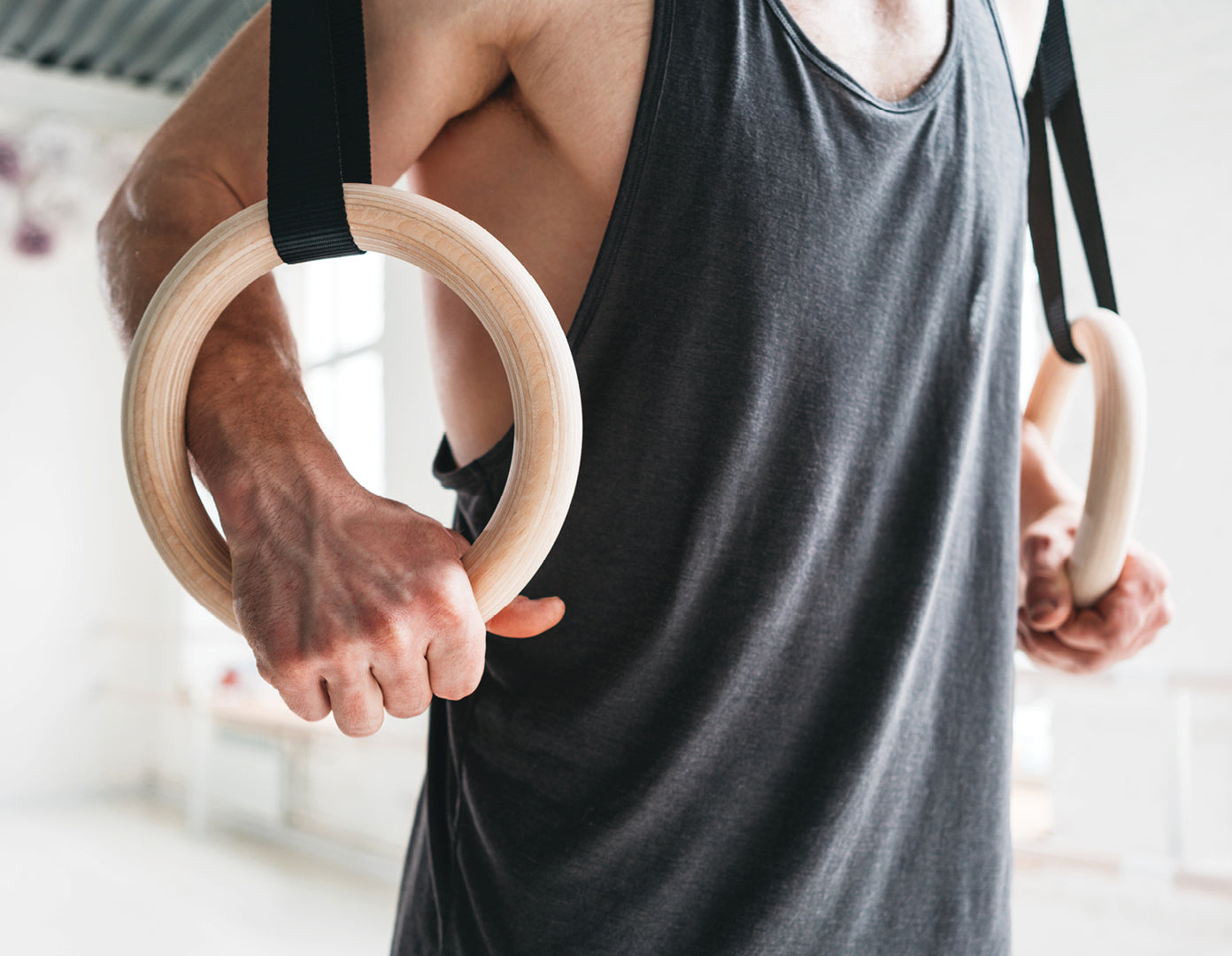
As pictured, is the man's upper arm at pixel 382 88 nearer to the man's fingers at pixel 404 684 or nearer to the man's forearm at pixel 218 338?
the man's forearm at pixel 218 338

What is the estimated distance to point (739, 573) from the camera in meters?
0.56

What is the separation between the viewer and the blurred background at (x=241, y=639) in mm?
2971

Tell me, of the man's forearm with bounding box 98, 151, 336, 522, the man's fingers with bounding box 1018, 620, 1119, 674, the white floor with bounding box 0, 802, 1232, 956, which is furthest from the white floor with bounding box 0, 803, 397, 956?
the man's forearm with bounding box 98, 151, 336, 522

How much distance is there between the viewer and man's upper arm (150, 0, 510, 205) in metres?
0.50

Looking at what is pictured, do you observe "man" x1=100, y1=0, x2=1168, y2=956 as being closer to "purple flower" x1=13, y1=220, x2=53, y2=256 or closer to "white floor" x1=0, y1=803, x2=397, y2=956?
"white floor" x1=0, y1=803, x2=397, y2=956

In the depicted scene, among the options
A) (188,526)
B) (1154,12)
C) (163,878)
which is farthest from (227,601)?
(163,878)

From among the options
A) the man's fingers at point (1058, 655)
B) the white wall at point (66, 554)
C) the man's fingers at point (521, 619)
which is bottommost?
the white wall at point (66, 554)

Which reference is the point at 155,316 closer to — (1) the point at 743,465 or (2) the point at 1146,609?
(1) the point at 743,465

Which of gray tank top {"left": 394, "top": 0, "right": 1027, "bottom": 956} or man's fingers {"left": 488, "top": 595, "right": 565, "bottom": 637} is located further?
gray tank top {"left": 394, "top": 0, "right": 1027, "bottom": 956}

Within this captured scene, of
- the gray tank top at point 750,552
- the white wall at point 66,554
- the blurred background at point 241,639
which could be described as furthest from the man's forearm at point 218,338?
the white wall at point 66,554

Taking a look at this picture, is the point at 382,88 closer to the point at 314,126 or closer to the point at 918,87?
the point at 314,126

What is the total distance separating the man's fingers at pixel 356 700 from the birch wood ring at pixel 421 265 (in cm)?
6

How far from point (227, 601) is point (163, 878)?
4241 millimetres

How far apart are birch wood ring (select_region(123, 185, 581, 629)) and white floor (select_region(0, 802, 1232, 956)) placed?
290 cm
